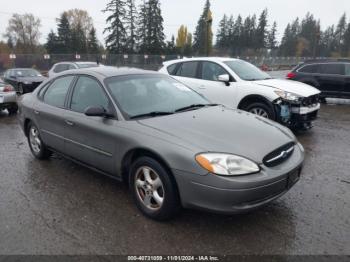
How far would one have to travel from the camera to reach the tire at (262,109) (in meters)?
6.52

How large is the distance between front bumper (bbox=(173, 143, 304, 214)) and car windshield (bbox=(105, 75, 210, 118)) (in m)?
1.09

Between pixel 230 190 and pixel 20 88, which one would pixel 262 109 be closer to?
pixel 230 190

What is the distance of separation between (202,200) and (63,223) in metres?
1.54

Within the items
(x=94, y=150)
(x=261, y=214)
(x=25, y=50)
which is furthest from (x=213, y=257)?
(x=25, y=50)

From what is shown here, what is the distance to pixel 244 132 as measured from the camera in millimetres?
3328

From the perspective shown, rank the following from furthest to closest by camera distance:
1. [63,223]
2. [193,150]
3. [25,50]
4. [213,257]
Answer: [25,50] < [63,223] < [193,150] < [213,257]

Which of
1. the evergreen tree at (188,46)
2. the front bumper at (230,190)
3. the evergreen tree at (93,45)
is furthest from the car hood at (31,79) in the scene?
the evergreen tree at (188,46)

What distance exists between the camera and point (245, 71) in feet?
24.6

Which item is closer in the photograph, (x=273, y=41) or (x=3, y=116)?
(x=3, y=116)

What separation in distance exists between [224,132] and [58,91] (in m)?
2.83

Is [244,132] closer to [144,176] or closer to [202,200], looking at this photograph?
[202,200]

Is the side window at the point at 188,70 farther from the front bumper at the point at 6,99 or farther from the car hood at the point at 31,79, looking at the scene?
the car hood at the point at 31,79

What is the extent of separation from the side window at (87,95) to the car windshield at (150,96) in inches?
6.5

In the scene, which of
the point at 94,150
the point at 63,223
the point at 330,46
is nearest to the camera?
the point at 63,223
